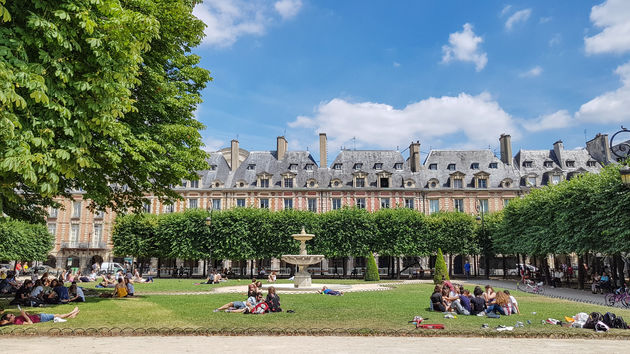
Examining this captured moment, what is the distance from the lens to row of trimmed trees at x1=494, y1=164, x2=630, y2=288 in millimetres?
20156

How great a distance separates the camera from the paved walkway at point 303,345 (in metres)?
7.70

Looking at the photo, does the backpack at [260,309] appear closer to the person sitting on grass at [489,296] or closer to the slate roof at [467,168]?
the person sitting on grass at [489,296]

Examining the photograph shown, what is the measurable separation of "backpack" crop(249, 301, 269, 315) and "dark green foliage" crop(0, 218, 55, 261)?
124 feet

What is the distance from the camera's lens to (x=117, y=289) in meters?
16.7

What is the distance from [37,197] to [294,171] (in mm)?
33056

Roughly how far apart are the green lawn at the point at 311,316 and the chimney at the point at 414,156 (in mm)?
33866

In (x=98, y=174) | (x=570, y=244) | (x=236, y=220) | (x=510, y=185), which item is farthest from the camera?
(x=510, y=185)

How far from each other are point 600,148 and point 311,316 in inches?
1911

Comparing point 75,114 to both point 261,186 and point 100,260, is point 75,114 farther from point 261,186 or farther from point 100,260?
point 100,260

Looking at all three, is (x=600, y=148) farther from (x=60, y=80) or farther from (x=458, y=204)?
(x=60, y=80)

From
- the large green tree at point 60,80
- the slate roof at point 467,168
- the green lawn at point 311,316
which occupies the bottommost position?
the green lawn at point 311,316

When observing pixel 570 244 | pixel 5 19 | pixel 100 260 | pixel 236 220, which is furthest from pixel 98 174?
pixel 100 260

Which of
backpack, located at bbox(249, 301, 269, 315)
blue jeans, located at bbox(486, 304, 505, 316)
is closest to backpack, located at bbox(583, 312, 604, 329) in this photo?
blue jeans, located at bbox(486, 304, 505, 316)

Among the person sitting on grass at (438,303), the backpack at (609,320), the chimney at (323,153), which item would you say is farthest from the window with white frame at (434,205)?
the backpack at (609,320)
